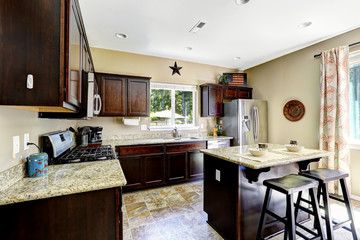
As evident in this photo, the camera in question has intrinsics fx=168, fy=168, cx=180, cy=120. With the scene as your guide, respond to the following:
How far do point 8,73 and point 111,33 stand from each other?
7.95 feet

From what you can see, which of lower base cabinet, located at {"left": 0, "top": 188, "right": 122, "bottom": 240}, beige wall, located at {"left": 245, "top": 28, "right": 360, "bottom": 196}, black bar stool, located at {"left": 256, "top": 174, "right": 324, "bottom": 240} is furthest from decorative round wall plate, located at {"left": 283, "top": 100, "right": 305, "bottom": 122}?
lower base cabinet, located at {"left": 0, "top": 188, "right": 122, "bottom": 240}

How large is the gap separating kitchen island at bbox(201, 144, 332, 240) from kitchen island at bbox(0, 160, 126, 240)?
3.64 feet

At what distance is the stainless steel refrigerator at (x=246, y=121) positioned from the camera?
384 centimetres

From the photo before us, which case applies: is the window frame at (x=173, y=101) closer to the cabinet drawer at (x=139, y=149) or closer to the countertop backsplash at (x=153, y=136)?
the countertop backsplash at (x=153, y=136)

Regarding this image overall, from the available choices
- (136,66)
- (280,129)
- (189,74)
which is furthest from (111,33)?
(280,129)

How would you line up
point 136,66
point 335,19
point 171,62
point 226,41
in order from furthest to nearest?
point 171,62, point 136,66, point 226,41, point 335,19

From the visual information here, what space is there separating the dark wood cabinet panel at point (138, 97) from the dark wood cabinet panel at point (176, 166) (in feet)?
3.41

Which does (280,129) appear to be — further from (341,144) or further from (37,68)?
(37,68)

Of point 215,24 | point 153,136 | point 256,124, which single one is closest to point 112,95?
point 153,136

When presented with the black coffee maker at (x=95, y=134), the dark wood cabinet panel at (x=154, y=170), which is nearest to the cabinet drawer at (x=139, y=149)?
the dark wood cabinet panel at (x=154, y=170)

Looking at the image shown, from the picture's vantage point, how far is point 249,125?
3.92 m

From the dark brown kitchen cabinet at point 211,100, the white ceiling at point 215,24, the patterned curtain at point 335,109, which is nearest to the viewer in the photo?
the white ceiling at point 215,24

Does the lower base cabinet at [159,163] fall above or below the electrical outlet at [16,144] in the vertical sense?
below

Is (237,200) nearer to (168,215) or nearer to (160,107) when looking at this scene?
(168,215)
